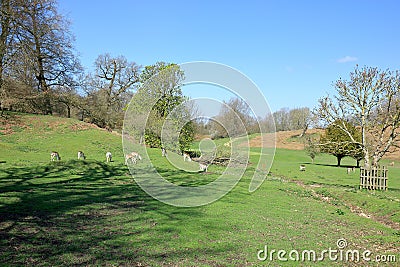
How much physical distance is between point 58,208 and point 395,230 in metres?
11.6

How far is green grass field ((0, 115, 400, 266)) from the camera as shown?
22.7 feet

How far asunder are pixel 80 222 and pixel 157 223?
86.2 inches

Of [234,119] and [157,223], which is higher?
[234,119]

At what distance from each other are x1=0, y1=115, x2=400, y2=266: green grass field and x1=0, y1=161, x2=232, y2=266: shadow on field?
0.9 inches

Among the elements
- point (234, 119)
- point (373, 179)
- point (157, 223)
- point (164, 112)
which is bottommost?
point (157, 223)

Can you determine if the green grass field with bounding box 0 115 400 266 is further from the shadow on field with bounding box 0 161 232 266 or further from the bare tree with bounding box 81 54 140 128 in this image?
the bare tree with bounding box 81 54 140 128

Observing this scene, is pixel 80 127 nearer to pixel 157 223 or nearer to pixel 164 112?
pixel 164 112

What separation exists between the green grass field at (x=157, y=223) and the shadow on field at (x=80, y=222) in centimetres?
2

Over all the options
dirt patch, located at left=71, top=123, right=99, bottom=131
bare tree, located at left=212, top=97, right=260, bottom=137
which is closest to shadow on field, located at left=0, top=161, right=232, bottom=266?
bare tree, located at left=212, top=97, right=260, bottom=137

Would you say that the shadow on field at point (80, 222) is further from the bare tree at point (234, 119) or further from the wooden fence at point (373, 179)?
the wooden fence at point (373, 179)

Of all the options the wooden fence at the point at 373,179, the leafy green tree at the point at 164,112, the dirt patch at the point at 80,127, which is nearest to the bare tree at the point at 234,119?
the leafy green tree at the point at 164,112

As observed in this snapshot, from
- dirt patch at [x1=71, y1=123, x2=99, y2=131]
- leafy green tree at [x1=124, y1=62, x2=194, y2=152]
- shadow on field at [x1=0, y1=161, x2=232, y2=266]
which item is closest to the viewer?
shadow on field at [x1=0, y1=161, x2=232, y2=266]

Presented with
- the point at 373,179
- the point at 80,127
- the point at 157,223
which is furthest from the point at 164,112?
the point at 157,223

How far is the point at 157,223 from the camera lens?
31.2 ft
